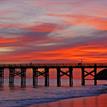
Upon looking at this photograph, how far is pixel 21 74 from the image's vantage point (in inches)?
3019

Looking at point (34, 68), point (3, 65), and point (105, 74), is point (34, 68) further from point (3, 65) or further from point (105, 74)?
point (105, 74)

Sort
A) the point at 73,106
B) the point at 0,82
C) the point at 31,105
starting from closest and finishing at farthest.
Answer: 1. the point at 73,106
2. the point at 31,105
3. the point at 0,82

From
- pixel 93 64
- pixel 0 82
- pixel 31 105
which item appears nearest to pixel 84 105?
pixel 31 105

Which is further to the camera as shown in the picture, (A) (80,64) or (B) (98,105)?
(A) (80,64)

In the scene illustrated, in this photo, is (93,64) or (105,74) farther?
(105,74)

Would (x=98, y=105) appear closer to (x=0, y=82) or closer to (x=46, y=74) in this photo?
(x=46, y=74)

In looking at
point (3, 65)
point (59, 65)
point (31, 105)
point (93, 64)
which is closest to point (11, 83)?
point (3, 65)

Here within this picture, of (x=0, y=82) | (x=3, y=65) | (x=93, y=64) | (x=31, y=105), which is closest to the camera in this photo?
(x=31, y=105)

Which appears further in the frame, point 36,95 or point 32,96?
point 36,95

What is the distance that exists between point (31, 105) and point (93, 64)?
39.1 metres

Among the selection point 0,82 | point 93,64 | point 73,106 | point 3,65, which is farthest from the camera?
point 0,82

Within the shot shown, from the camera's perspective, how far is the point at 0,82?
8231 cm

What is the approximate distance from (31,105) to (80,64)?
4016cm

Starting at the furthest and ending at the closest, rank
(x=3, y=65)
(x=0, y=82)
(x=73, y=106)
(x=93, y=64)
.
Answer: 1. (x=0, y=82)
2. (x=3, y=65)
3. (x=93, y=64)
4. (x=73, y=106)
